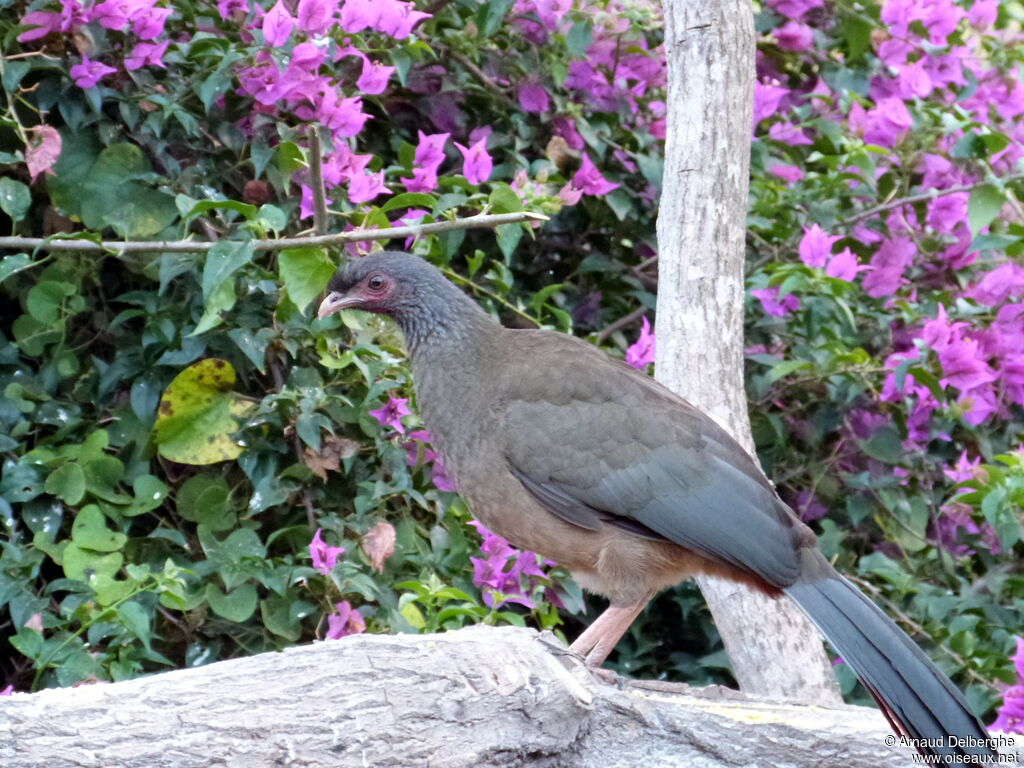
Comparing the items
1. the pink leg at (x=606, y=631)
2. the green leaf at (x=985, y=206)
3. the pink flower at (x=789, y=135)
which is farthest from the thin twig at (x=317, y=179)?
the green leaf at (x=985, y=206)

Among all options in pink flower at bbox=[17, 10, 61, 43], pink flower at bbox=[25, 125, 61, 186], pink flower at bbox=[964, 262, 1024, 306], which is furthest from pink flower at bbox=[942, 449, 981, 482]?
pink flower at bbox=[17, 10, 61, 43]

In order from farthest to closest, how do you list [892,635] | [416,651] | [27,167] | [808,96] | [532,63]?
[808,96] → [532,63] → [27,167] → [892,635] → [416,651]

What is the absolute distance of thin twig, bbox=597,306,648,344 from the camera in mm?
5418

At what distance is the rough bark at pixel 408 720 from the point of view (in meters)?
2.64

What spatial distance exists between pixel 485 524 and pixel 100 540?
3.87ft

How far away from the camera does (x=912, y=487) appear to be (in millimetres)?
5559

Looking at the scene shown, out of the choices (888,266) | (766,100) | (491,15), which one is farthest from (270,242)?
(888,266)

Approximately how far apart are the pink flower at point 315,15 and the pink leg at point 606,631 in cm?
189

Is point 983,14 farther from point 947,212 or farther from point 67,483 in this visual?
point 67,483

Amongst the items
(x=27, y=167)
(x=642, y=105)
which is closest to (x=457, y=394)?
(x=27, y=167)

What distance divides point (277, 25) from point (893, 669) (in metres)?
2.44

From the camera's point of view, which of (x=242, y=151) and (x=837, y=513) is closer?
(x=242, y=151)

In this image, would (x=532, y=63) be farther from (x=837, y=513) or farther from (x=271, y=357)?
(x=837, y=513)

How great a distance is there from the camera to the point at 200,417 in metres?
4.31
